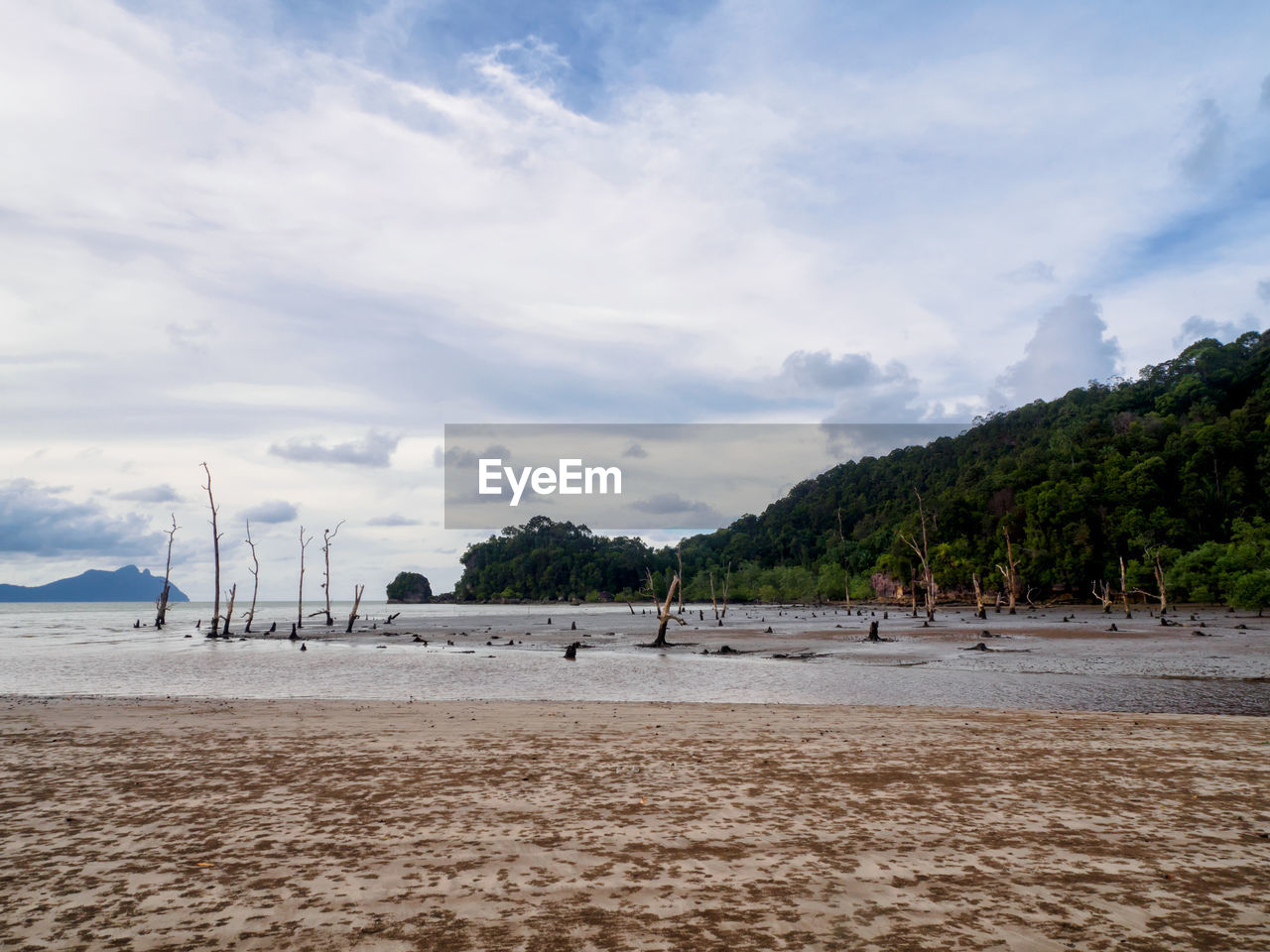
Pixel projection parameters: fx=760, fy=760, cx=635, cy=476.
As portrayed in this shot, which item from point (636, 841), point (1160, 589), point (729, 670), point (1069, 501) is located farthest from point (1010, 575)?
point (636, 841)

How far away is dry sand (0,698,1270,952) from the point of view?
15.1 feet

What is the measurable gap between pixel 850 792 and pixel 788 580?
134 meters

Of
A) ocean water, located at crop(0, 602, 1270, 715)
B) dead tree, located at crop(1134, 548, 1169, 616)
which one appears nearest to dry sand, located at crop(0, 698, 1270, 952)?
ocean water, located at crop(0, 602, 1270, 715)

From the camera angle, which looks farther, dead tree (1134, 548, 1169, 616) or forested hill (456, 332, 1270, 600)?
forested hill (456, 332, 1270, 600)

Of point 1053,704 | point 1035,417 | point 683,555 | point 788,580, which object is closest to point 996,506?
point 788,580

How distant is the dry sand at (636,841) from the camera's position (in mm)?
4613

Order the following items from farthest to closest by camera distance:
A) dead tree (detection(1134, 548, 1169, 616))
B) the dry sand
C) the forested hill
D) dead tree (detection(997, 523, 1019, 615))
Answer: the forested hill, dead tree (detection(997, 523, 1019, 615)), dead tree (detection(1134, 548, 1169, 616)), the dry sand

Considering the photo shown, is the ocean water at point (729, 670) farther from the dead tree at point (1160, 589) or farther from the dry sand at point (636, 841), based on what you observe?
the dry sand at point (636, 841)

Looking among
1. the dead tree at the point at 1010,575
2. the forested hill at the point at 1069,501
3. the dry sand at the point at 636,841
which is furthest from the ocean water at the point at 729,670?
the forested hill at the point at 1069,501

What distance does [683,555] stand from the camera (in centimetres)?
18025

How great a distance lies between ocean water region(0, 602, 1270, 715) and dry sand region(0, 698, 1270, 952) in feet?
26.8

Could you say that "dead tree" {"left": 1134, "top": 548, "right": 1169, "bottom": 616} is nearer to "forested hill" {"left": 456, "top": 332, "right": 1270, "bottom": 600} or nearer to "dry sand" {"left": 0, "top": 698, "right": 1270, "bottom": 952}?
"forested hill" {"left": 456, "top": 332, "right": 1270, "bottom": 600}

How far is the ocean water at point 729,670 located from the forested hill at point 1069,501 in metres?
43.3

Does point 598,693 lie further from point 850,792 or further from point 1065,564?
point 1065,564
